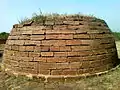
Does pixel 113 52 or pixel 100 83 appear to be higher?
pixel 113 52

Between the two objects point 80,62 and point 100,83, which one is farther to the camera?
point 80,62

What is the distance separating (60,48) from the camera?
7.62 meters

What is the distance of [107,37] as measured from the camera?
8.84 metres

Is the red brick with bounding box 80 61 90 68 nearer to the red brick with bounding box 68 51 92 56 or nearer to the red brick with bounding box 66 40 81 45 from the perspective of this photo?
the red brick with bounding box 68 51 92 56

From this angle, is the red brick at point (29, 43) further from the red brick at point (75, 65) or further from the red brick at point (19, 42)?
the red brick at point (75, 65)

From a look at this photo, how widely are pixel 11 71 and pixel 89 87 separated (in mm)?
2984

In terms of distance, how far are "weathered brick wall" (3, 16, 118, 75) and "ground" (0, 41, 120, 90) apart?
0.34 m

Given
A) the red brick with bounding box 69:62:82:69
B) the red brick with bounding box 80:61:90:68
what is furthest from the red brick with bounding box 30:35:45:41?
the red brick with bounding box 80:61:90:68

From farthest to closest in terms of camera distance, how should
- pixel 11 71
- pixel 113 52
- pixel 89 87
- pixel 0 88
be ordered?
pixel 113 52 < pixel 11 71 < pixel 0 88 < pixel 89 87

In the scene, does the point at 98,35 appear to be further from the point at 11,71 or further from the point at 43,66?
the point at 11,71

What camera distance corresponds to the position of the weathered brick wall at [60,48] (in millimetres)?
7609

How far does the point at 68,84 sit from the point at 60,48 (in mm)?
1186

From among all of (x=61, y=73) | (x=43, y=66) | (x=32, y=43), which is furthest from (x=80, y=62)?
(x=32, y=43)

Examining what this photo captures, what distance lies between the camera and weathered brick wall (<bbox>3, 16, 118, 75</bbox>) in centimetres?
761
